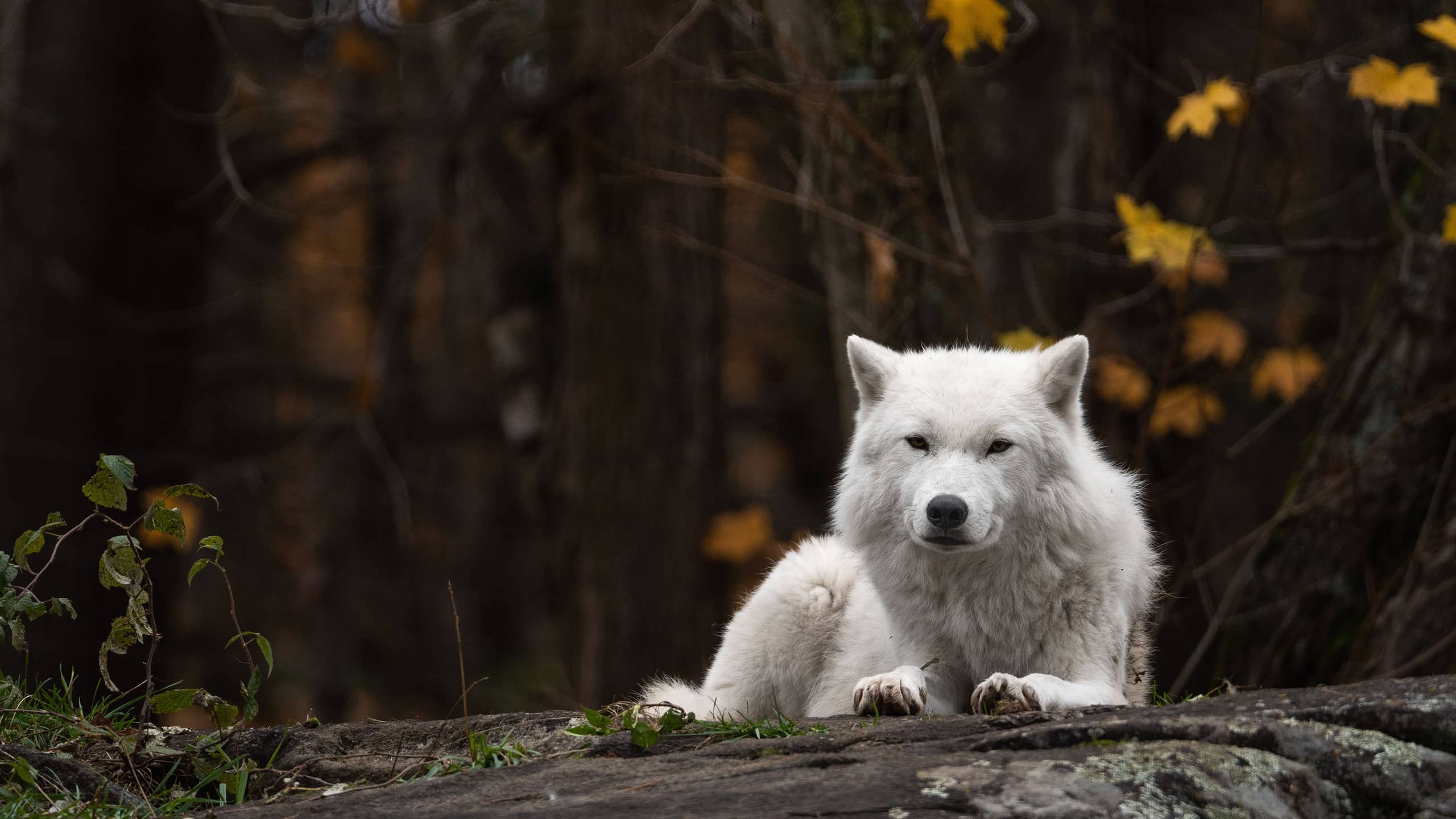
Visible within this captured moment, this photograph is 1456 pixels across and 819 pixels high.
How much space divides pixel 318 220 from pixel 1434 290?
50.2 feet

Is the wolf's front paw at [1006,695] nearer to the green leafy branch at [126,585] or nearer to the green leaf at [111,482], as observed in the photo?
the green leafy branch at [126,585]

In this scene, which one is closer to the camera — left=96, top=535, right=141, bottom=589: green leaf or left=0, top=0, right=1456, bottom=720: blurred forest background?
A: left=96, top=535, right=141, bottom=589: green leaf

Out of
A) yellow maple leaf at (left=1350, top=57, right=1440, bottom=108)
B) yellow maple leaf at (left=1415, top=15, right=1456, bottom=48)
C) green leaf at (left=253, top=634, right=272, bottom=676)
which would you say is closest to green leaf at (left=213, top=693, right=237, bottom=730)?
green leaf at (left=253, top=634, right=272, bottom=676)

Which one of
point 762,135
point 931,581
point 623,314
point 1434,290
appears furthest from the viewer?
point 762,135

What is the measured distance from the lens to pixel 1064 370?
449 cm

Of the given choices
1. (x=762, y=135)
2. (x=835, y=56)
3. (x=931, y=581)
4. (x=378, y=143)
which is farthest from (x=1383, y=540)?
(x=762, y=135)

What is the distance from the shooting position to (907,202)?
278 inches

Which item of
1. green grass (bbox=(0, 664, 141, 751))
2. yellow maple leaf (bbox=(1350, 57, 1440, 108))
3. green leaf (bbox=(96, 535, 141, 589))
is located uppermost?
yellow maple leaf (bbox=(1350, 57, 1440, 108))

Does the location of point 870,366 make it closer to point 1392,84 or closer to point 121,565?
point 121,565

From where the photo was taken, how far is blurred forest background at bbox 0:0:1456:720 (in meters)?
6.75

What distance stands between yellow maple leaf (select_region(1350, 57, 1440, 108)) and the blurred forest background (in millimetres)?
41

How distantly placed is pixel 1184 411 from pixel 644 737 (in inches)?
239

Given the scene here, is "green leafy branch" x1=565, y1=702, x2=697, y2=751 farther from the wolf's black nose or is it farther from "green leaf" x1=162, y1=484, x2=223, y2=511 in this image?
"green leaf" x1=162, y1=484, x2=223, y2=511

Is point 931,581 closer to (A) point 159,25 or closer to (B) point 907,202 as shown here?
(B) point 907,202
